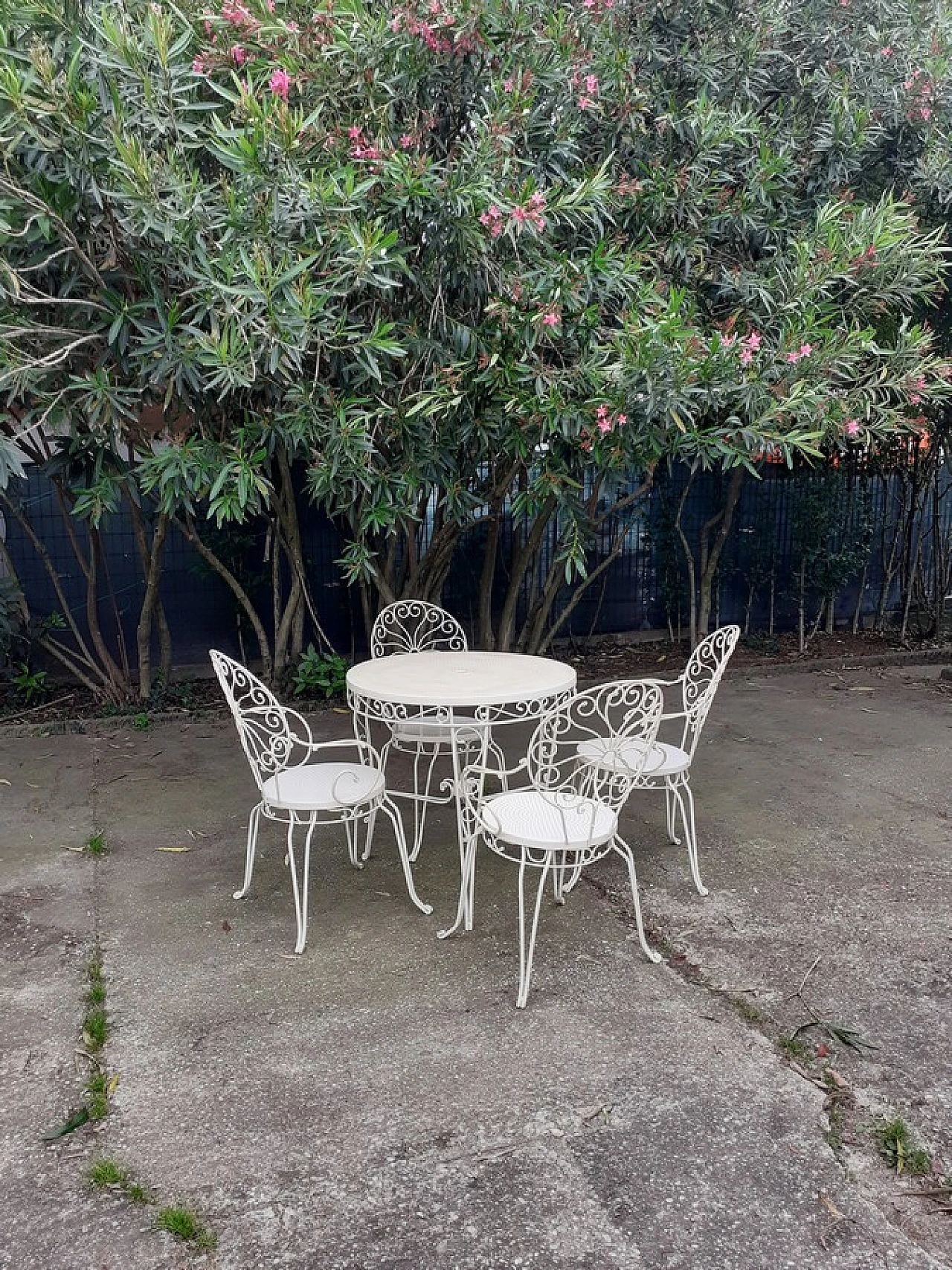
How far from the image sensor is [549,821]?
300 cm

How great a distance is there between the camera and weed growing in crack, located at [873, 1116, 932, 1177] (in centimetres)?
217

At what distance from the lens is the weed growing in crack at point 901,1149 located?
2.17 m

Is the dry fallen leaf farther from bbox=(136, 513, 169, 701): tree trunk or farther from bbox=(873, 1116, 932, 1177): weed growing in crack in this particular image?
bbox=(136, 513, 169, 701): tree trunk

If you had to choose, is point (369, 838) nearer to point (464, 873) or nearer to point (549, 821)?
point (464, 873)

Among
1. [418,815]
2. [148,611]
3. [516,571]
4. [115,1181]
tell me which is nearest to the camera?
[115,1181]

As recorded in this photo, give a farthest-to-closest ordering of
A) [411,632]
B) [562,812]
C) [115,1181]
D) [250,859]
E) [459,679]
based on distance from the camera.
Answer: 1. [411,632]
2. [459,679]
3. [250,859]
4. [562,812]
5. [115,1181]

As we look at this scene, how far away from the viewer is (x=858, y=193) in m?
5.68

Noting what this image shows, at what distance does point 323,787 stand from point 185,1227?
5.15 ft

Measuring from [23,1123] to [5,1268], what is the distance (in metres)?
0.47

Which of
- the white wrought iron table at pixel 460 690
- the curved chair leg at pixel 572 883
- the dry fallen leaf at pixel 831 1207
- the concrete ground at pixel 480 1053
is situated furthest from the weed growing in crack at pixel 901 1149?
the white wrought iron table at pixel 460 690

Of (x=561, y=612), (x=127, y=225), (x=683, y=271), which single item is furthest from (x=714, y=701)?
(x=127, y=225)

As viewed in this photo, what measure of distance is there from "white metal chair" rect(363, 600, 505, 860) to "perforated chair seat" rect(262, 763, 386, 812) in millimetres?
236

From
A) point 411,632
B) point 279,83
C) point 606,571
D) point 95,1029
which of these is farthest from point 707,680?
point 606,571

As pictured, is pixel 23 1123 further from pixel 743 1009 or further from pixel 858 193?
pixel 858 193
